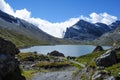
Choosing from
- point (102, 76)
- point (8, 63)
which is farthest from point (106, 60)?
point (8, 63)

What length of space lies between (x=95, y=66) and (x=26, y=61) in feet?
278

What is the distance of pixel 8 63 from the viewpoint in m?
64.2

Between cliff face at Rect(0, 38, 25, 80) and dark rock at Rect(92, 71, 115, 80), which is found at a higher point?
cliff face at Rect(0, 38, 25, 80)

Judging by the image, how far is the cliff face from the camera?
205ft

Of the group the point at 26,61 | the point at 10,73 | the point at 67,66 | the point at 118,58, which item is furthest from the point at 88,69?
the point at 26,61

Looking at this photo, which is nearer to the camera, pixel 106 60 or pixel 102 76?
pixel 102 76

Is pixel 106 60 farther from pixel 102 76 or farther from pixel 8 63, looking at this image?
pixel 8 63

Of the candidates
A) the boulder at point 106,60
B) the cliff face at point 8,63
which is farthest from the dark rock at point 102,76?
the cliff face at point 8,63

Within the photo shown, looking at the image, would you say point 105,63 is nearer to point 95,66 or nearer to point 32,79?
point 95,66

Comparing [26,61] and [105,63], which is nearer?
[105,63]

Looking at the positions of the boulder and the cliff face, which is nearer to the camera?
the cliff face

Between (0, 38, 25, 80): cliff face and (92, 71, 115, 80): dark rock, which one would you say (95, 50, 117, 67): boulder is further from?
(0, 38, 25, 80): cliff face

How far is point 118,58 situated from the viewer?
74250mm

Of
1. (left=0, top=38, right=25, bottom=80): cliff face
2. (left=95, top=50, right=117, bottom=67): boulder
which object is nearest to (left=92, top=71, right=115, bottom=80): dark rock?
(left=95, top=50, right=117, bottom=67): boulder
